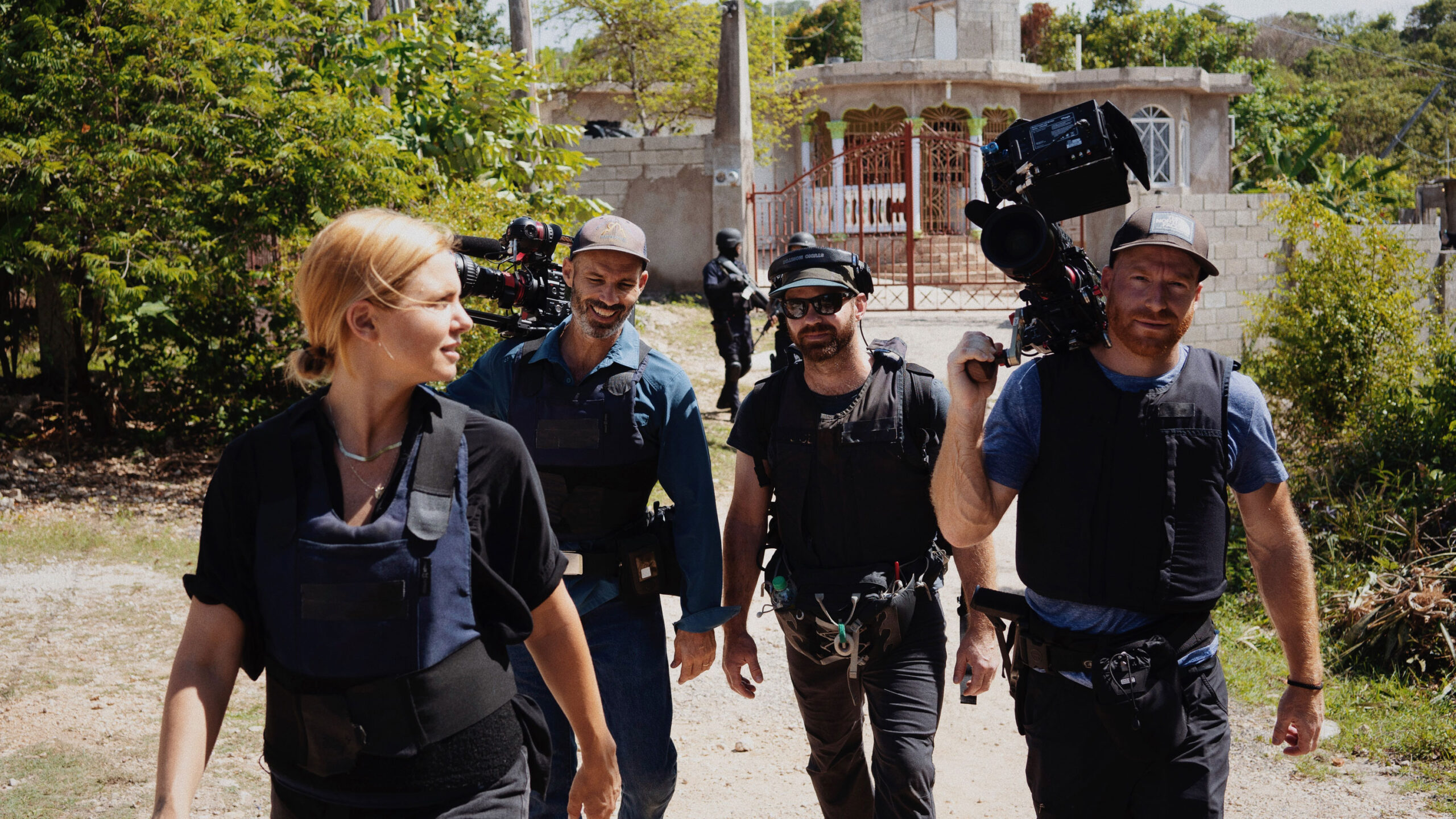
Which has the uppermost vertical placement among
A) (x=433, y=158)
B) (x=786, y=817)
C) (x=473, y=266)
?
(x=433, y=158)

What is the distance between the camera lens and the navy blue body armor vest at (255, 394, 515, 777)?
1.94 metres

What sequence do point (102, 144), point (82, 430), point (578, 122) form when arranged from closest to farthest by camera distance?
1. point (102, 144)
2. point (82, 430)
3. point (578, 122)

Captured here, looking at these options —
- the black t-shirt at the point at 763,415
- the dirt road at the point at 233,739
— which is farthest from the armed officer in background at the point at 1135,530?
the dirt road at the point at 233,739

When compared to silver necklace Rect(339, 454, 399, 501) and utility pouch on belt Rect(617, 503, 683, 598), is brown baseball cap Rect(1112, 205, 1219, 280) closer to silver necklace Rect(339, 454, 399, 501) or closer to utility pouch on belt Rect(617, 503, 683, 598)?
utility pouch on belt Rect(617, 503, 683, 598)

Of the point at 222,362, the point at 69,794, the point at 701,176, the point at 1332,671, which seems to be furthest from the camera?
the point at 701,176

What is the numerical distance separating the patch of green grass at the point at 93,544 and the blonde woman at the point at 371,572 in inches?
223

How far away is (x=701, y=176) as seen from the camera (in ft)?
54.9

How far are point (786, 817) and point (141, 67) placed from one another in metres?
7.00

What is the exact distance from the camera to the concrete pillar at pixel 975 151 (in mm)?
22109

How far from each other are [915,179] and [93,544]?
51.9 ft

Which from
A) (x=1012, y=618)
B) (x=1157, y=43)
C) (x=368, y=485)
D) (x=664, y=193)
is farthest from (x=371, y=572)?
(x=1157, y=43)

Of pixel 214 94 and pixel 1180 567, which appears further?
pixel 214 94

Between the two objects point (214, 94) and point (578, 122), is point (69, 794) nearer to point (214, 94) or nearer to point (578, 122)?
point (214, 94)

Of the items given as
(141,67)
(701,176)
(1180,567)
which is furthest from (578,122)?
(1180,567)
